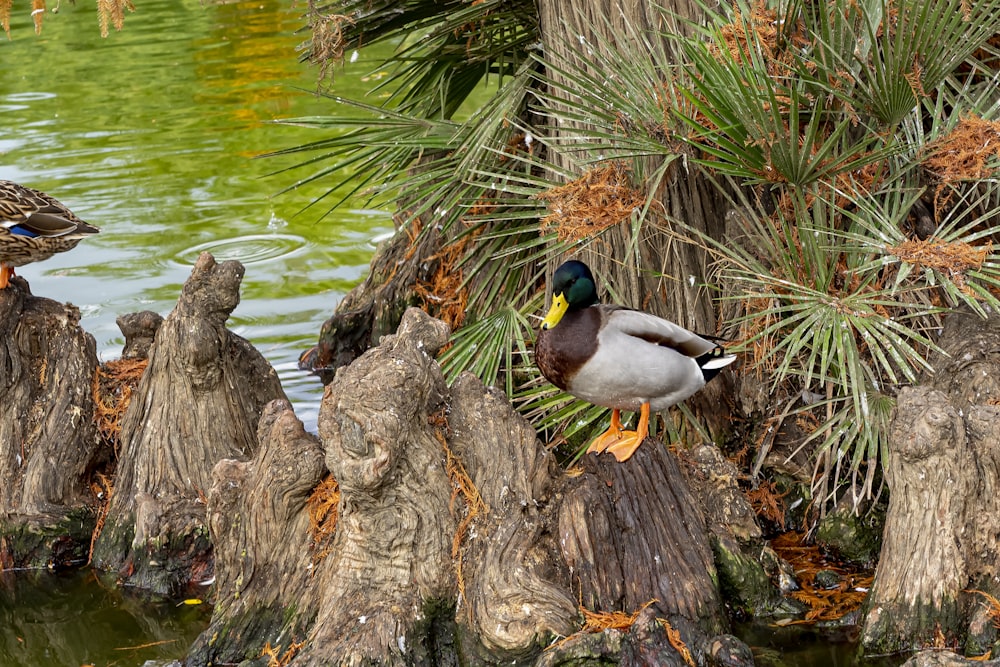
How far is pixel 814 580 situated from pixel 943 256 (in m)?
1.38

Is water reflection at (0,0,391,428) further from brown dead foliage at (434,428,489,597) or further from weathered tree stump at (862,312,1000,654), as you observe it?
weathered tree stump at (862,312,1000,654)

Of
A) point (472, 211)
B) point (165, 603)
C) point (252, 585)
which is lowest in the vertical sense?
point (165, 603)

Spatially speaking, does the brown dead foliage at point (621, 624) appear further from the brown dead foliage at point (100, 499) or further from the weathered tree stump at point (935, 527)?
the brown dead foliage at point (100, 499)

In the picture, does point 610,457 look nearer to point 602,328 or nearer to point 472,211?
point 602,328

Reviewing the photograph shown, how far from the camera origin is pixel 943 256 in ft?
14.6

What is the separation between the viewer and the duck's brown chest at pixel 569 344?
4.46 metres

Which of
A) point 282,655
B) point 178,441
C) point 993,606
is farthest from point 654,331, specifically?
point 178,441

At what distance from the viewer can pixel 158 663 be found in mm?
4637

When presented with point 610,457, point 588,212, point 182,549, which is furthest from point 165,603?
point 588,212

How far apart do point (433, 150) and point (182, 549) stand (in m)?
2.37

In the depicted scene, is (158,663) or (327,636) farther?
(158,663)

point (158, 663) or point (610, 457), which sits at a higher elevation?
point (610, 457)

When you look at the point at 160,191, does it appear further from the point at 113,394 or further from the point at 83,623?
the point at 83,623

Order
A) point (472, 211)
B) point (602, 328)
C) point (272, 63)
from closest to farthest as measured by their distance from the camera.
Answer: point (602, 328) → point (472, 211) → point (272, 63)
